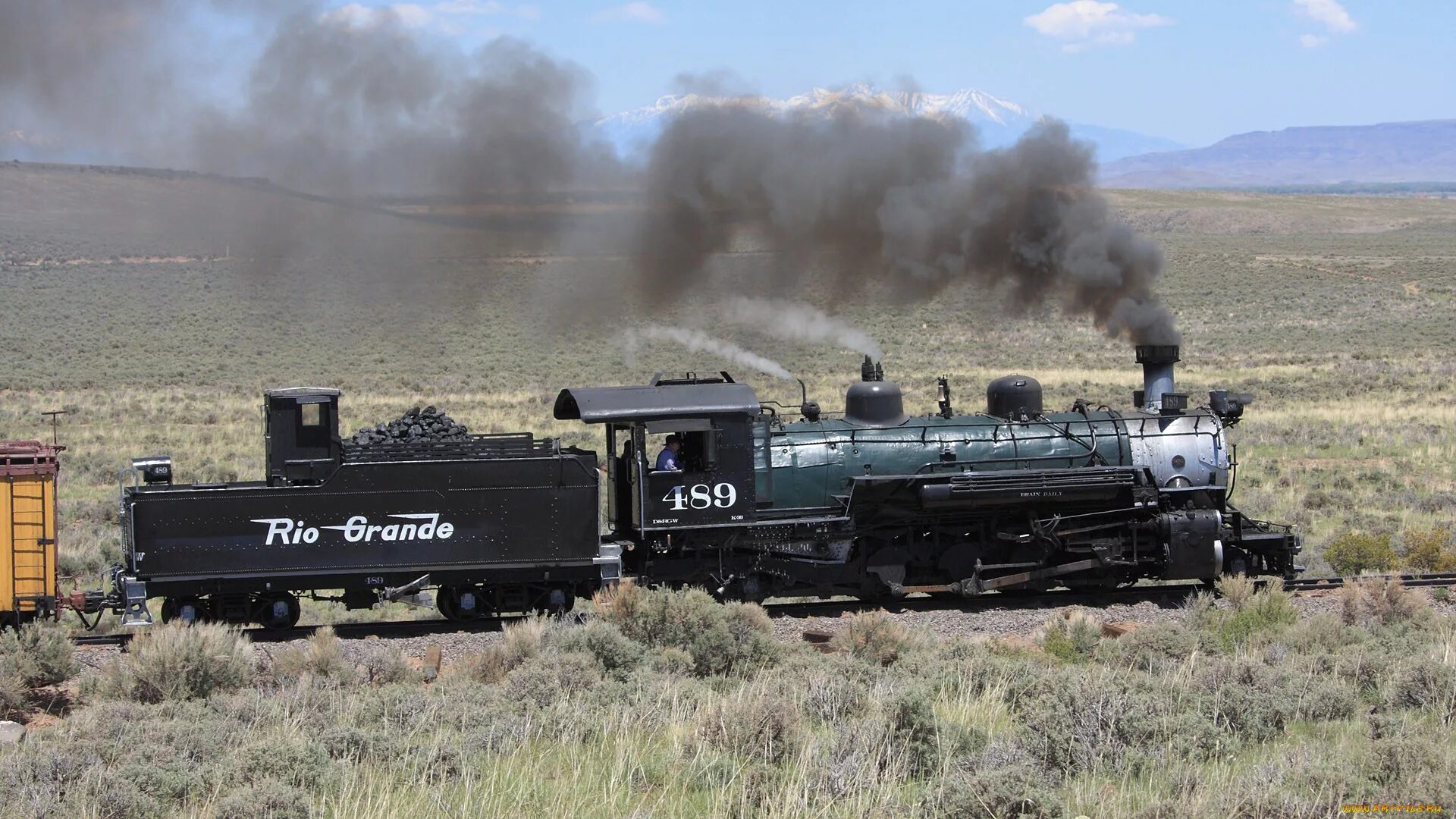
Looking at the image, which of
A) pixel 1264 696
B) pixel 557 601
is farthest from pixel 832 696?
pixel 557 601

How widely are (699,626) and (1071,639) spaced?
3.51 metres

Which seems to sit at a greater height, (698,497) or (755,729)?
(698,497)

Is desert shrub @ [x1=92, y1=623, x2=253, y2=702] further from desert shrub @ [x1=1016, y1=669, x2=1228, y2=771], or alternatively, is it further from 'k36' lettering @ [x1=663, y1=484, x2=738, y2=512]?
desert shrub @ [x1=1016, y1=669, x2=1228, y2=771]

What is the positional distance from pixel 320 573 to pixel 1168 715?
30.1 ft

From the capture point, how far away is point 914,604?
626 inches

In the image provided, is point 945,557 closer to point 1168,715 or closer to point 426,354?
point 1168,715

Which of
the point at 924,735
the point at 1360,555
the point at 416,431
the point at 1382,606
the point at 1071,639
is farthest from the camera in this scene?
the point at 1360,555

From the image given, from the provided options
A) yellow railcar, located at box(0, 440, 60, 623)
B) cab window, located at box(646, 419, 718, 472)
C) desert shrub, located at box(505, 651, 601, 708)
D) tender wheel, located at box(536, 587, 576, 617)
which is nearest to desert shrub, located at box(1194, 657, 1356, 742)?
desert shrub, located at box(505, 651, 601, 708)

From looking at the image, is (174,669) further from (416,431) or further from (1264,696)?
(1264,696)

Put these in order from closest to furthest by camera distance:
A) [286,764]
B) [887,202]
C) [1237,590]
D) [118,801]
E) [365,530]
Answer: [118,801]
[286,764]
[1237,590]
[365,530]
[887,202]

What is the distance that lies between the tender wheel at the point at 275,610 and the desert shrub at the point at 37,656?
244 cm

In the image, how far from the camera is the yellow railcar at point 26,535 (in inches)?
535

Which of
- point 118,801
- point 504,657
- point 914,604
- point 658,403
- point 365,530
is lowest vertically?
point 914,604

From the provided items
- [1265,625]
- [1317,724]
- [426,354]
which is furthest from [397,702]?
[426,354]
